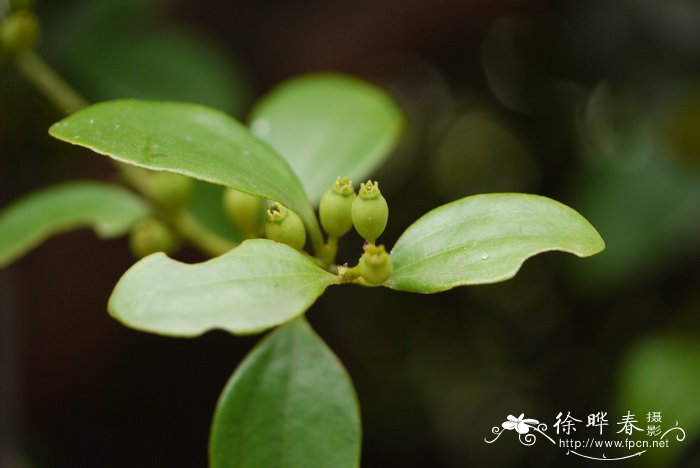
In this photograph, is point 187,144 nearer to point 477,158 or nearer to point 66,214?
point 66,214

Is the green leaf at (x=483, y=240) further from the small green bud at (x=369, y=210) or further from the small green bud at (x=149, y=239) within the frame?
the small green bud at (x=149, y=239)

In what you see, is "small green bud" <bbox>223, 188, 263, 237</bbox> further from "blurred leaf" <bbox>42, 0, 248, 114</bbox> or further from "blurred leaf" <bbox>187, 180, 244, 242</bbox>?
"blurred leaf" <bbox>42, 0, 248, 114</bbox>

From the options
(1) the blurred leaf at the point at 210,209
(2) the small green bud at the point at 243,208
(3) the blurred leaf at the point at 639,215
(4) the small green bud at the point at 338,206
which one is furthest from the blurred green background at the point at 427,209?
(4) the small green bud at the point at 338,206

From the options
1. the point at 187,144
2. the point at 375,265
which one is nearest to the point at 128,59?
the point at 187,144

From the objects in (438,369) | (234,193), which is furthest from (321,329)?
(234,193)

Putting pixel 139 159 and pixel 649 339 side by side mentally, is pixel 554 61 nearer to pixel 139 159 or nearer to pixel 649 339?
pixel 649 339
